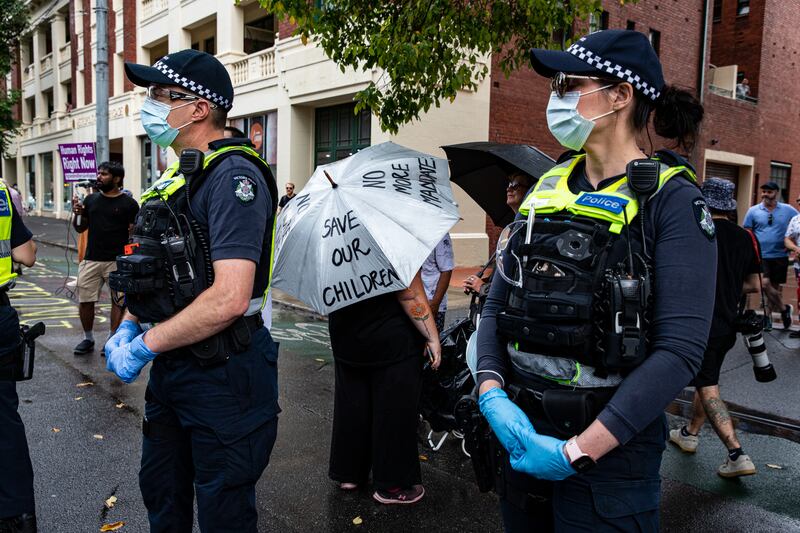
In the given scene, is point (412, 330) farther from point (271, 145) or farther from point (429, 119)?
point (271, 145)

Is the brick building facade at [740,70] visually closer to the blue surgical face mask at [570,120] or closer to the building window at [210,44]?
the building window at [210,44]

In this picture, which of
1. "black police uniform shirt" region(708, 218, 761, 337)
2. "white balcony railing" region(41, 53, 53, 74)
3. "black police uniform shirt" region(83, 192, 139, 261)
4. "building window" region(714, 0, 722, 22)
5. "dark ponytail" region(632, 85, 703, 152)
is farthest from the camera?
"white balcony railing" region(41, 53, 53, 74)

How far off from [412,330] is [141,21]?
26053 millimetres

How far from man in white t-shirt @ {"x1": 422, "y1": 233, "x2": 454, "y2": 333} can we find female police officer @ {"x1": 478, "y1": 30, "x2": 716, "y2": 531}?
2907 millimetres

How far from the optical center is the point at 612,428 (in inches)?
63.9

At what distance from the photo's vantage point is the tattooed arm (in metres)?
3.56

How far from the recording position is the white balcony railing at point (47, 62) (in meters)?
36.0

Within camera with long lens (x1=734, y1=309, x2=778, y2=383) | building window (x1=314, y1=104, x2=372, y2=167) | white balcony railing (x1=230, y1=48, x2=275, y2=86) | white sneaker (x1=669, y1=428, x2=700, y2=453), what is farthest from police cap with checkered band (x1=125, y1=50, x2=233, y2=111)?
white balcony railing (x1=230, y1=48, x2=275, y2=86)

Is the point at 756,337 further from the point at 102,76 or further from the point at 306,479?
the point at 102,76

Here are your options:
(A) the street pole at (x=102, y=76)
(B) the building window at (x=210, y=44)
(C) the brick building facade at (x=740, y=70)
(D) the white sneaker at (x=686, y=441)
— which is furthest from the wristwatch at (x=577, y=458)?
(B) the building window at (x=210, y=44)

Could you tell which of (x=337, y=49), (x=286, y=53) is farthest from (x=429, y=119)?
(x=337, y=49)

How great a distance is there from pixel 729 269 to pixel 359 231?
268cm

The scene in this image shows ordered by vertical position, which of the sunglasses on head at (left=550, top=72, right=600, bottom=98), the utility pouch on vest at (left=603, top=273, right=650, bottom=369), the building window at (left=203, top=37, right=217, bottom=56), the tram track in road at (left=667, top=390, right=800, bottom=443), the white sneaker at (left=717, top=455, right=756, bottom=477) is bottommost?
the tram track in road at (left=667, top=390, right=800, bottom=443)

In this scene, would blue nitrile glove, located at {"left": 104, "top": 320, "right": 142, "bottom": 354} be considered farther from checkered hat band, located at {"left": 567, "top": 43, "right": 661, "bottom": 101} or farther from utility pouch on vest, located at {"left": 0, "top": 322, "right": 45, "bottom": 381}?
checkered hat band, located at {"left": 567, "top": 43, "right": 661, "bottom": 101}
